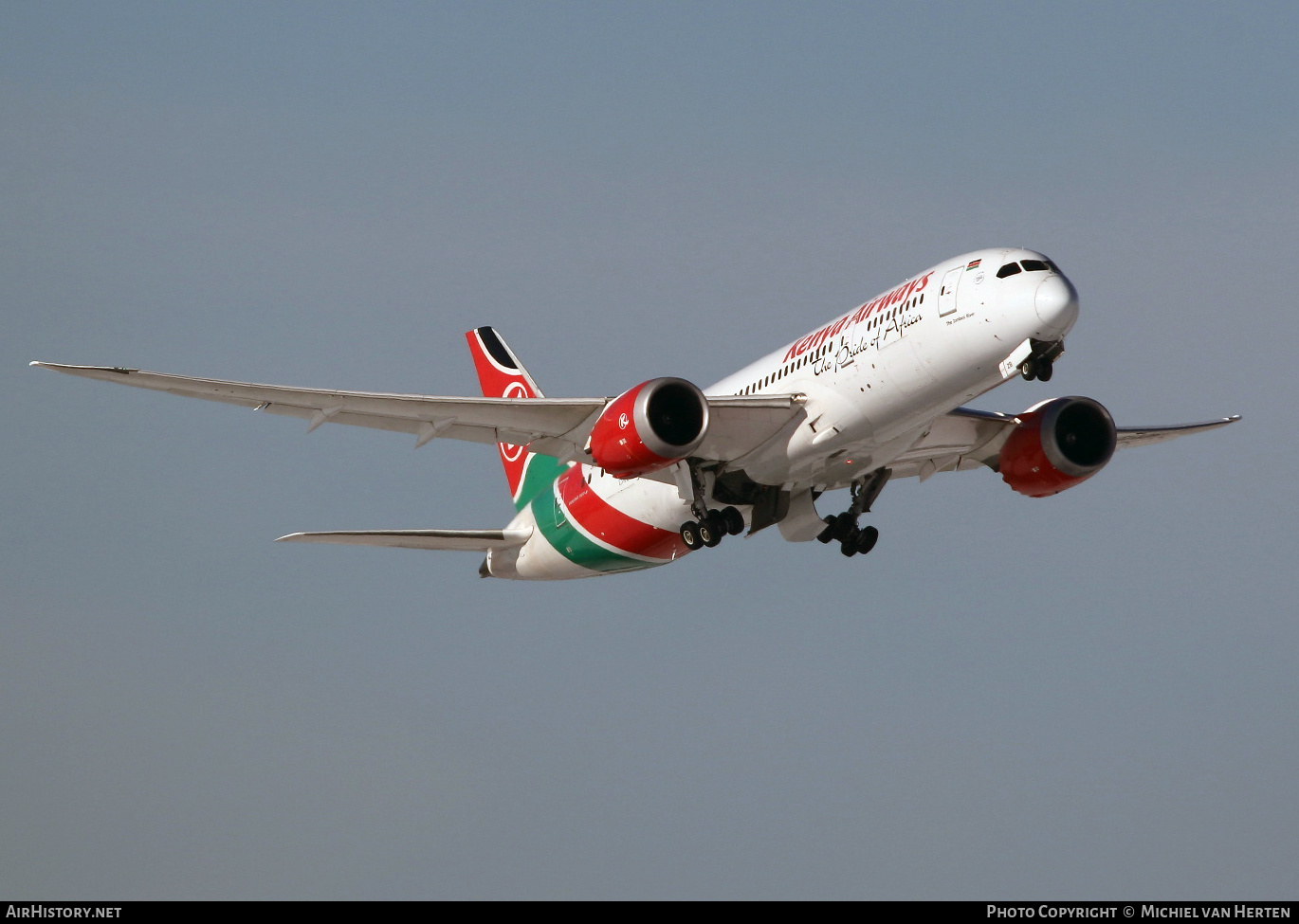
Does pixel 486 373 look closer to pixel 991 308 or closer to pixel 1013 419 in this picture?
pixel 1013 419

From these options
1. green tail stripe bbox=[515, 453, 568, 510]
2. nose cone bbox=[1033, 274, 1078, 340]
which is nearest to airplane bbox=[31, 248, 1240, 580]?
nose cone bbox=[1033, 274, 1078, 340]

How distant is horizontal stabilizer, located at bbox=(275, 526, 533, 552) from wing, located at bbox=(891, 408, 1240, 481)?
10162 millimetres

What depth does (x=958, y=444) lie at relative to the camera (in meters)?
39.5

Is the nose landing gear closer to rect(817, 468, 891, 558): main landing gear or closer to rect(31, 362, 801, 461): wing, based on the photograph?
rect(31, 362, 801, 461): wing

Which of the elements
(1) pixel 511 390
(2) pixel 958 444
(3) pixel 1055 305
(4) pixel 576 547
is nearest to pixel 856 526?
(2) pixel 958 444

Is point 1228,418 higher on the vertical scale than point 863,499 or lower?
higher

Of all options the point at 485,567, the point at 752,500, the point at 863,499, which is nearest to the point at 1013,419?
the point at 863,499

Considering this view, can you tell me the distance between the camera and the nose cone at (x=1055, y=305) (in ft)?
102

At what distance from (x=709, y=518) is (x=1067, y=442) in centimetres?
880

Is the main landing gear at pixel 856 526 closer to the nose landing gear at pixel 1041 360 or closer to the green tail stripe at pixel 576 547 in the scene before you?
the green tail stripe at pixel 576 547

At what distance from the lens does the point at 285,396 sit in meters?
33.9

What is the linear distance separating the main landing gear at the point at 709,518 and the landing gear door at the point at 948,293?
7.11m

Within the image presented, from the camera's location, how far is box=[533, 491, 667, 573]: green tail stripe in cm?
4088

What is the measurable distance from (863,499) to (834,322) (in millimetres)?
5214
